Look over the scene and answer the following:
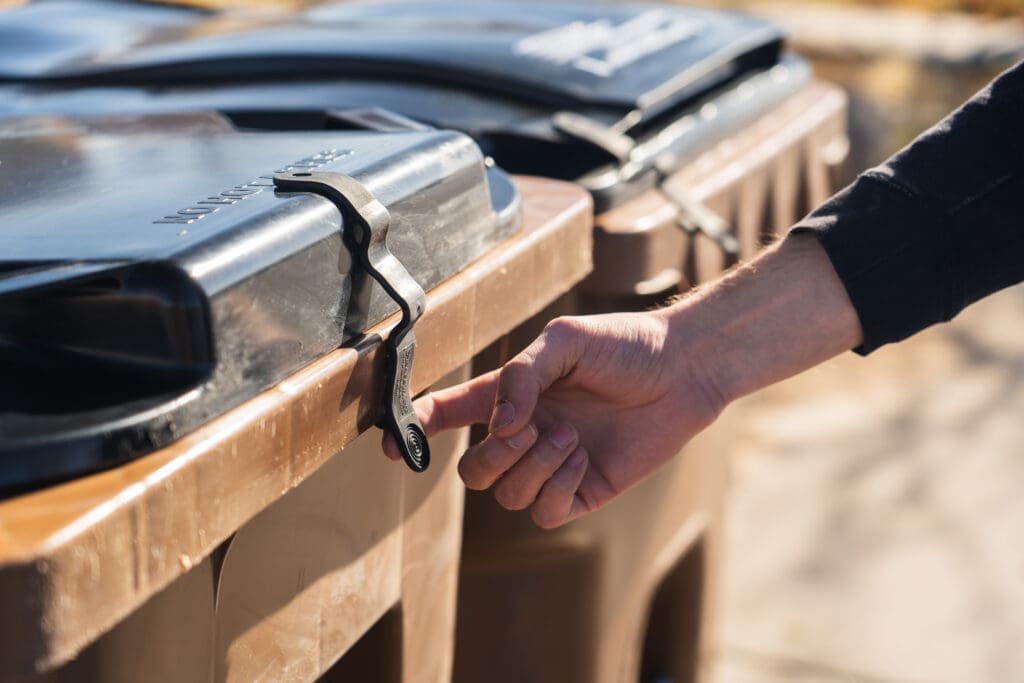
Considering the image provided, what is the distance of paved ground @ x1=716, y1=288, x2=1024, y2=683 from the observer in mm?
3451

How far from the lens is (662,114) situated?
225 cm

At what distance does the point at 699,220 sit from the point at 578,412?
507 mm

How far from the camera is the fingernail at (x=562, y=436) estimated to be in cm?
147

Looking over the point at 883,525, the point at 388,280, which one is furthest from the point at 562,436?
the point at 883,525

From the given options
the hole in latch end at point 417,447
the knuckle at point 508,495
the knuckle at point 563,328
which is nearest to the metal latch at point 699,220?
the knuckle at point 563,328

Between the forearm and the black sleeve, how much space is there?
3 centimetres

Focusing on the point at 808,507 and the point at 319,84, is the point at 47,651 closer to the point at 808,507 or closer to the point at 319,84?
the point at 319,84

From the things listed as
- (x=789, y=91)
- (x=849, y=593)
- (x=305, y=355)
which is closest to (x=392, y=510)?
(x=305, y=355)

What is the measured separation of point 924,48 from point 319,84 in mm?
6570

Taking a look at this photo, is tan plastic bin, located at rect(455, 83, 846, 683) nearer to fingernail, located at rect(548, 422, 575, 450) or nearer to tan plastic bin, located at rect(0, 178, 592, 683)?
tan plastic bin, located at rect(0, 178, 592, 683)

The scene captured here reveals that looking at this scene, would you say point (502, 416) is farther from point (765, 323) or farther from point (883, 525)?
point (883, 525)

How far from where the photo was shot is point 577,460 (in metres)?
1.51

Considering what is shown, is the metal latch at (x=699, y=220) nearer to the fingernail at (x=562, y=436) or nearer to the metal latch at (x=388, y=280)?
the fingernail at (x=562, y=436)

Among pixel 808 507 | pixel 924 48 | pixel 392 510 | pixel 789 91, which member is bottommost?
pixel 808 507
